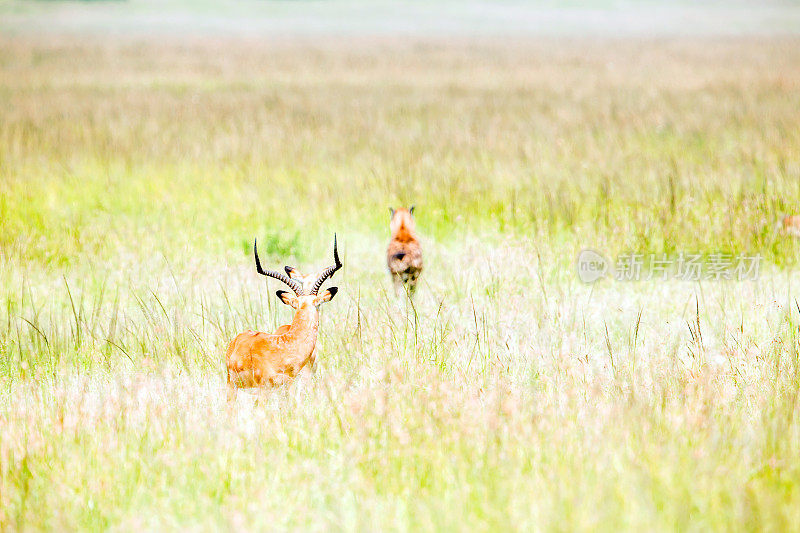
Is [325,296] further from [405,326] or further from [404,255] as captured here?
[404,255]

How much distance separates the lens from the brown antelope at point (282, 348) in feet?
12.3

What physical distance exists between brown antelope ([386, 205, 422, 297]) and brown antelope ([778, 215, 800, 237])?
3306mm

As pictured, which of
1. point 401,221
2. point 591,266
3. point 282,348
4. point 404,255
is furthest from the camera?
point 591,266

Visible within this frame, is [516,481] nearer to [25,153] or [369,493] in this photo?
[369,493]

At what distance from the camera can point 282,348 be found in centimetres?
378

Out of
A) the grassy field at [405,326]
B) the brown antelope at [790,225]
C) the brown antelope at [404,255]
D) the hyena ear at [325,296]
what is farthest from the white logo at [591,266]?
the hyena ear at [325,296]

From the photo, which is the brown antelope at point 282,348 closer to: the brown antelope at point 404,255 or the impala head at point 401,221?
the brown antelope at point 404,255

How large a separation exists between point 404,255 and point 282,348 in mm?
1986

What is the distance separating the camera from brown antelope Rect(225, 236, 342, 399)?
375 cm

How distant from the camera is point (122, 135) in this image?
12.3 m

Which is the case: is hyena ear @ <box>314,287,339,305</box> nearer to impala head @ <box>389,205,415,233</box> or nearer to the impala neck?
the impala neck

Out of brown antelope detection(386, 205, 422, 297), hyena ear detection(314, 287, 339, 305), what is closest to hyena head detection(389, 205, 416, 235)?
brown antelope detection(386, 205, 422, 297)

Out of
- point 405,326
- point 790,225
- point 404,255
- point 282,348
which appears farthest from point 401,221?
point 790,225

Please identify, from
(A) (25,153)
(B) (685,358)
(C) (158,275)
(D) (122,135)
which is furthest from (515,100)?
(B) (685,358)
